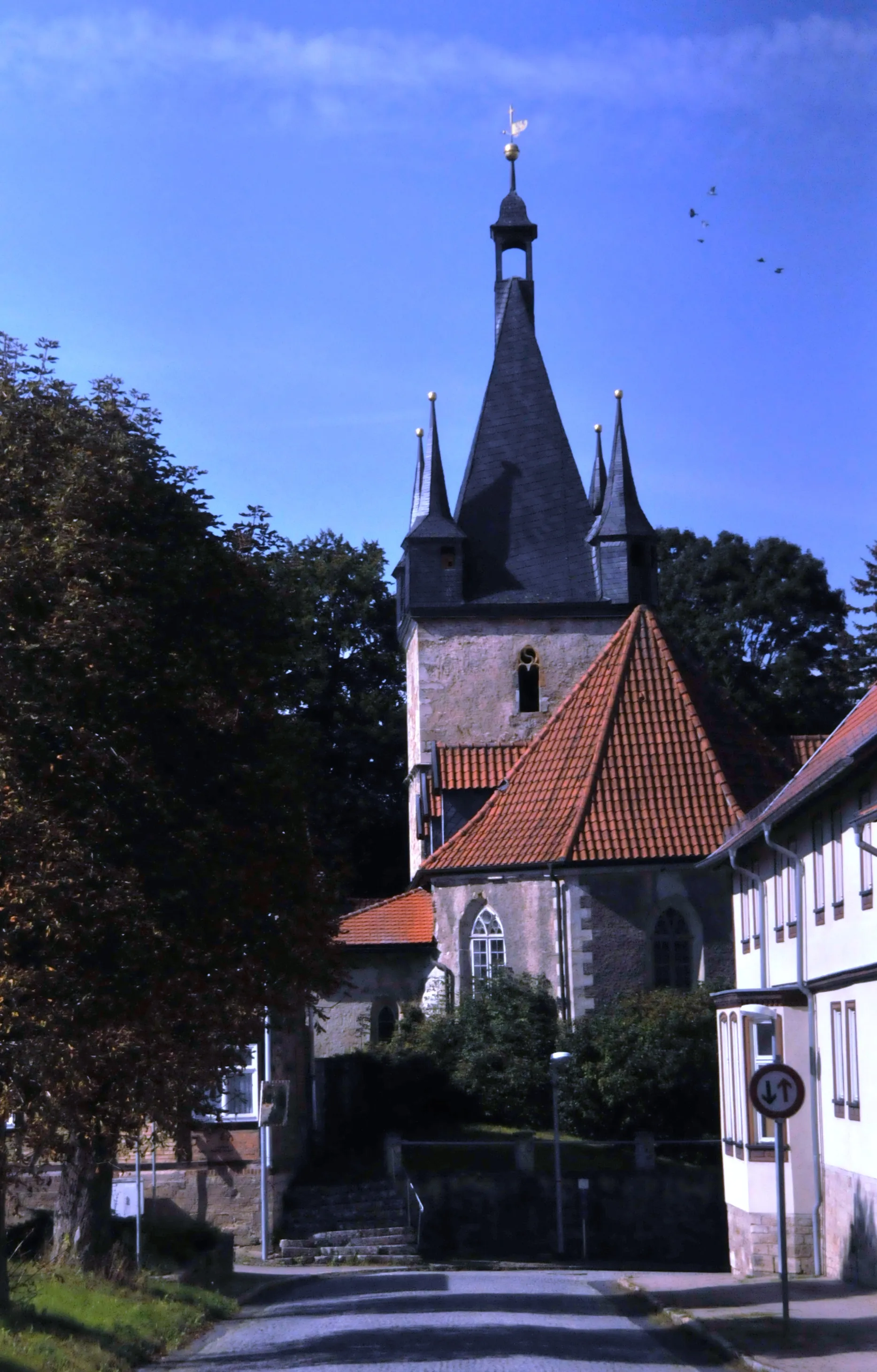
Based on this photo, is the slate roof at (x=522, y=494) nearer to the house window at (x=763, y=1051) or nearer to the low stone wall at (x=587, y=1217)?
the low stone wall at (x=587, y=1217)

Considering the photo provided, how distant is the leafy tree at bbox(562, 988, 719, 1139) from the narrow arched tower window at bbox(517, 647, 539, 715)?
11391mm

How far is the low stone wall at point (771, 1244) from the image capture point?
857 inches

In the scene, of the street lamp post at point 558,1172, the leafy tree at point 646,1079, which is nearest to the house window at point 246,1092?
the street lamp post at point 558,1172

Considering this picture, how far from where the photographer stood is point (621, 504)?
141ft

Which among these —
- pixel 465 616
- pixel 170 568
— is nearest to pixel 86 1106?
pixel 170 568

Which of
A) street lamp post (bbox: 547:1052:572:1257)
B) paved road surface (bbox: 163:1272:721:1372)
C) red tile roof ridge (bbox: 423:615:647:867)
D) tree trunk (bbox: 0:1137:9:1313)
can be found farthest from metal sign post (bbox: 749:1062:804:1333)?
red tile roof ridge (bbox: 423:615:647:867)

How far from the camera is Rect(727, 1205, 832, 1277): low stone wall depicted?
71.4 feet

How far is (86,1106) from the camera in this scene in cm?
1491

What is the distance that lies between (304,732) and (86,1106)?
15.4 feet

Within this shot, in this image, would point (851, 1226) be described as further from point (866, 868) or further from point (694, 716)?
point (694, 716)

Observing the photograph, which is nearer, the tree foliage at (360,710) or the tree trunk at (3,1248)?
the tree trunk at (3,1248)

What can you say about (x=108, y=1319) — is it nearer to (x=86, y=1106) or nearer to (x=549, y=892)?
(x=86, y=1106)

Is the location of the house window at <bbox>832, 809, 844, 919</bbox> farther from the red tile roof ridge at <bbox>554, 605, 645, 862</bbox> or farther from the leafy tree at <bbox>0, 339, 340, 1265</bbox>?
the red tile roof ridge at <bbox>554, 605, 645, 862</bbox>

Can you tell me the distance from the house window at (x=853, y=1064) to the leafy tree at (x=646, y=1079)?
36.3 feet
